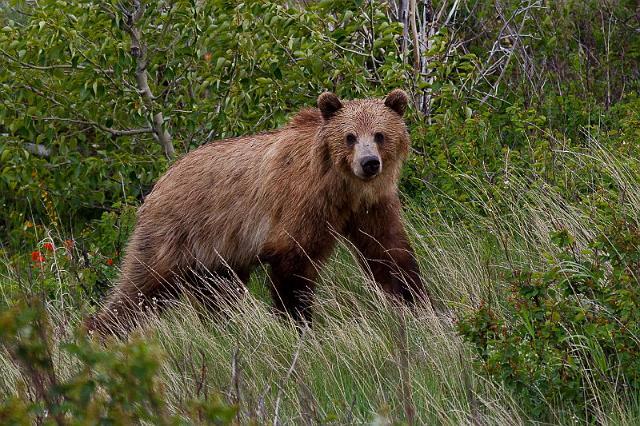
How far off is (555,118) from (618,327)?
4.26 meters

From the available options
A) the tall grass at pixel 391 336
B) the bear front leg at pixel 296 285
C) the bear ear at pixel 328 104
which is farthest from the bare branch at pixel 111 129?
the bear front leg at pixel 296 285

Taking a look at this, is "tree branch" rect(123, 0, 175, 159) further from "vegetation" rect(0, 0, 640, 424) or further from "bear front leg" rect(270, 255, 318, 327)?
"bear front leg" rect(270, 255, 318, 327)

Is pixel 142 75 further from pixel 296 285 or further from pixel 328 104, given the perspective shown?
pixel 296 285

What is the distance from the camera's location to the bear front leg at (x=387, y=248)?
6.64 metres

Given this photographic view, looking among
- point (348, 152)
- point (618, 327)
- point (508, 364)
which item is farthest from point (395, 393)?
point (348, 152)

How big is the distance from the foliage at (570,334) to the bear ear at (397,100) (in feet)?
6.39

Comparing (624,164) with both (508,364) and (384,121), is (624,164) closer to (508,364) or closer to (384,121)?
(384,121)

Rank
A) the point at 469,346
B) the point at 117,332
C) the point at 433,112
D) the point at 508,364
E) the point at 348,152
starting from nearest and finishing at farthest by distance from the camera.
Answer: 1. the point at 508,364
2. the point at 469,346
3. the point at 348,152
4. the point at 117,332
5. the point at 433,112

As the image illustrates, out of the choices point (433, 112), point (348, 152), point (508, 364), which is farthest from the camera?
point (433, 112)

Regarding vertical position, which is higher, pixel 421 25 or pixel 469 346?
pixel 421 25

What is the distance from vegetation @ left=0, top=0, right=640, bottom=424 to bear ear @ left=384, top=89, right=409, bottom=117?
2.33ft

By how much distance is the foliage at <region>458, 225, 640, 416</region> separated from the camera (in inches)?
180

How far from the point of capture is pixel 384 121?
22.0ft

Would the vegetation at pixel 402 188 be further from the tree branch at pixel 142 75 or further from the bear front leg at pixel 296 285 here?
the bear front leg at pixel 296 285
